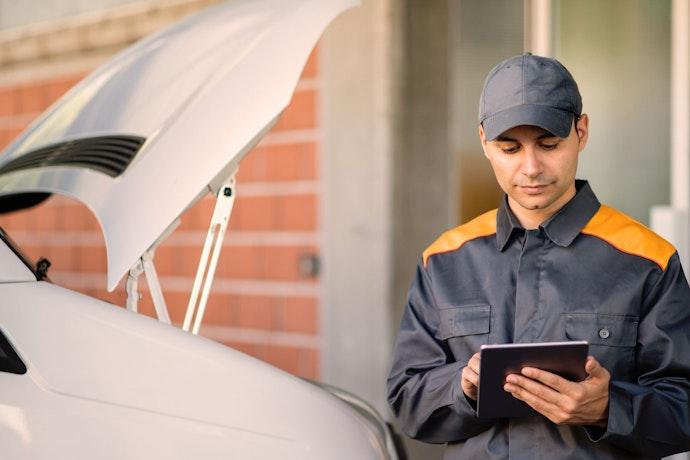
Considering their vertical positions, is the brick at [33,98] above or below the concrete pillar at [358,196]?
above

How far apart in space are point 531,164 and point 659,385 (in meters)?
0.48

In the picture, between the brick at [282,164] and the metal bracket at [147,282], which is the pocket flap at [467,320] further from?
the brick at [282,164]

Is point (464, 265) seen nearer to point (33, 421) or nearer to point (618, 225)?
point (618, 225)

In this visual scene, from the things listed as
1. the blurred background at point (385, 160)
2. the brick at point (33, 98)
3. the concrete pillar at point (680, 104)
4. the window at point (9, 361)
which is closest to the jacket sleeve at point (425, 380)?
the window at point (9, 361)

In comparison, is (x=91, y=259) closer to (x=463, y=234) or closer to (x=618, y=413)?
(x=463, y=234)

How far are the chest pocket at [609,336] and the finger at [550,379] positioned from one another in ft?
0.60

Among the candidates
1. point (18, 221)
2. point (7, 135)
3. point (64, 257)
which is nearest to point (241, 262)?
point (64, 257)

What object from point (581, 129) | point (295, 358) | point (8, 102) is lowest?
point (295, 358)

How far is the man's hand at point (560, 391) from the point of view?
193 centimetres

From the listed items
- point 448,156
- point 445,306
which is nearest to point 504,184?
point 445,306

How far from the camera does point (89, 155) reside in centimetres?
274

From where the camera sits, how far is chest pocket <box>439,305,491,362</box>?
2176 millimetres

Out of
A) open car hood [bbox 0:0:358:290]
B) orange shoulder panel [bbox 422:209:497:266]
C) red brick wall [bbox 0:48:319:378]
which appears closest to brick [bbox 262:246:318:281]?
red brick wall [bbox 0:48:319:378]

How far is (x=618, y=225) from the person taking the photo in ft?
7.16
